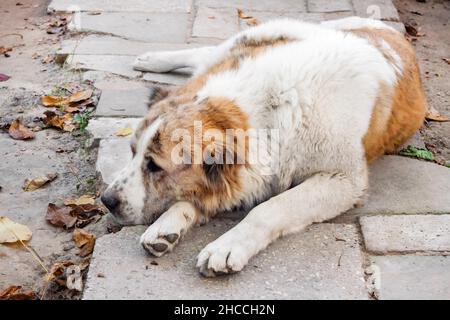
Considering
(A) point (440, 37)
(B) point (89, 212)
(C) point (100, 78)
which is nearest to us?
(B) point (89, 212)

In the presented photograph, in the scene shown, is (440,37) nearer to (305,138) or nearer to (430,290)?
(305,138)

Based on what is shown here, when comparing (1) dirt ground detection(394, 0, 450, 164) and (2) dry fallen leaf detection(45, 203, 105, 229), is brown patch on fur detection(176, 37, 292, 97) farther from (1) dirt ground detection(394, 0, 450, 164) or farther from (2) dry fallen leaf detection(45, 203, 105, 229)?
(1) dirt ground detection(394, 0, 450, 164)

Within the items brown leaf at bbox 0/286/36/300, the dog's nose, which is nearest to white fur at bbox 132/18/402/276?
the dog's nose

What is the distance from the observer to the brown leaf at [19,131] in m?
4.36

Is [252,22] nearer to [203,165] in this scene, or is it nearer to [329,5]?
[329,5]

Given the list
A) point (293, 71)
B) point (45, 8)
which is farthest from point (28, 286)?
point (45, 8)

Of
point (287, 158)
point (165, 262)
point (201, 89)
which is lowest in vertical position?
point (165, 262)

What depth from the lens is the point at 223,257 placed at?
9.64 feet

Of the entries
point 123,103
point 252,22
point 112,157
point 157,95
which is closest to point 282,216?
point 157,95

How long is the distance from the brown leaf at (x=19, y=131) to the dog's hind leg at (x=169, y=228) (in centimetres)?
153

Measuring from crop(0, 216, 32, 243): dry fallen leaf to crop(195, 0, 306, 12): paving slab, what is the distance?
361 centimetres

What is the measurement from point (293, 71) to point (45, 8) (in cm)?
389

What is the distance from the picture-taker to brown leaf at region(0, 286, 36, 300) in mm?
2977

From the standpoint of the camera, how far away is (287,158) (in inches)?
133
